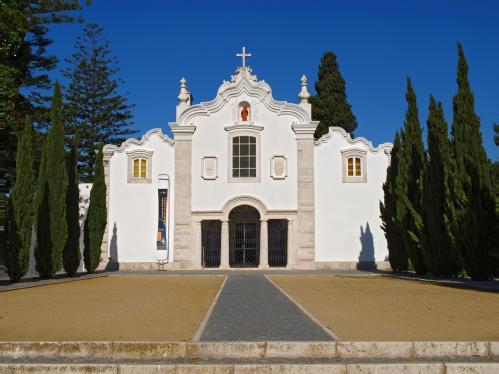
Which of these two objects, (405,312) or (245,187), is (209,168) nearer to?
(245,187)

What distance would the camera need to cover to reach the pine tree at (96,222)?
81.5 ft

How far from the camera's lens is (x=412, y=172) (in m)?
22.2

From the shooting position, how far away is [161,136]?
28266mm

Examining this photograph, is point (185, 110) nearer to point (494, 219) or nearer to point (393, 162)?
point (393, 162)

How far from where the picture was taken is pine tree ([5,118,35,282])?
18156mm

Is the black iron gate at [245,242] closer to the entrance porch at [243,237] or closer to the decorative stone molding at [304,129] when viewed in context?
the entrance porch at [243,237]

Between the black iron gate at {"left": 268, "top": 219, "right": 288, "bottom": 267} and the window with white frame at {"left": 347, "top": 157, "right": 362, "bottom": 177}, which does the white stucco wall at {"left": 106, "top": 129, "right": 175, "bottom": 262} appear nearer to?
the black iron gate at {"left": 268, "top": 219, "right": 288, "bottom": 267}

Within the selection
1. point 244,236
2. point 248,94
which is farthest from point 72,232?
point 248,94

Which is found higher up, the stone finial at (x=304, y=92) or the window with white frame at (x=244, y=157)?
the stone finial at (x=304, y=92)

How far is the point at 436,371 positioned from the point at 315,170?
22104 millimetres

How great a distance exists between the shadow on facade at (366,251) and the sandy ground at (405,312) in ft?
41.3

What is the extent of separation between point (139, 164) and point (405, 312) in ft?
66.9

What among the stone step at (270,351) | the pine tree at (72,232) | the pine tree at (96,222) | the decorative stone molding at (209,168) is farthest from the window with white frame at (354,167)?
the stone step at (270,351)

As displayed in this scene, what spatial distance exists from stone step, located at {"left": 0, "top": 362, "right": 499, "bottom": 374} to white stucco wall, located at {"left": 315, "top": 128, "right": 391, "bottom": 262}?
70.3 feet
